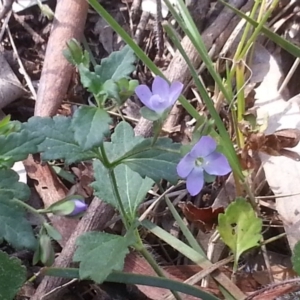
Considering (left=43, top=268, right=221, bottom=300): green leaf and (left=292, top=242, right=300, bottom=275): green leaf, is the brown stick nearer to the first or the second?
(left=43, top=268, right=221, bottom=300): green leaf

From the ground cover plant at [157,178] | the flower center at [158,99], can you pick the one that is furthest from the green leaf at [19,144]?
the flower center at [158,99]

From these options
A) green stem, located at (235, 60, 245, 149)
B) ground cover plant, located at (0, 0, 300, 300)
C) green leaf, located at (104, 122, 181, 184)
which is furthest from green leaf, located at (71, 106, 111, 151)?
green stem, located at (235, 60, 245, 149)

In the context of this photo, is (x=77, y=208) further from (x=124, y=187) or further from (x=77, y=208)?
(x=124, y=187)

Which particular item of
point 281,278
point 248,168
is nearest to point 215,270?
point 281,278

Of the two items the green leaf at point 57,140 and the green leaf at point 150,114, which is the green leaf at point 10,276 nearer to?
the green leaf at point 57,140

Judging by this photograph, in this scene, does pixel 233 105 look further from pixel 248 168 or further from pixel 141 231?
pixel 141 231

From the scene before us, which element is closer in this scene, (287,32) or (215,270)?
(215,270)
